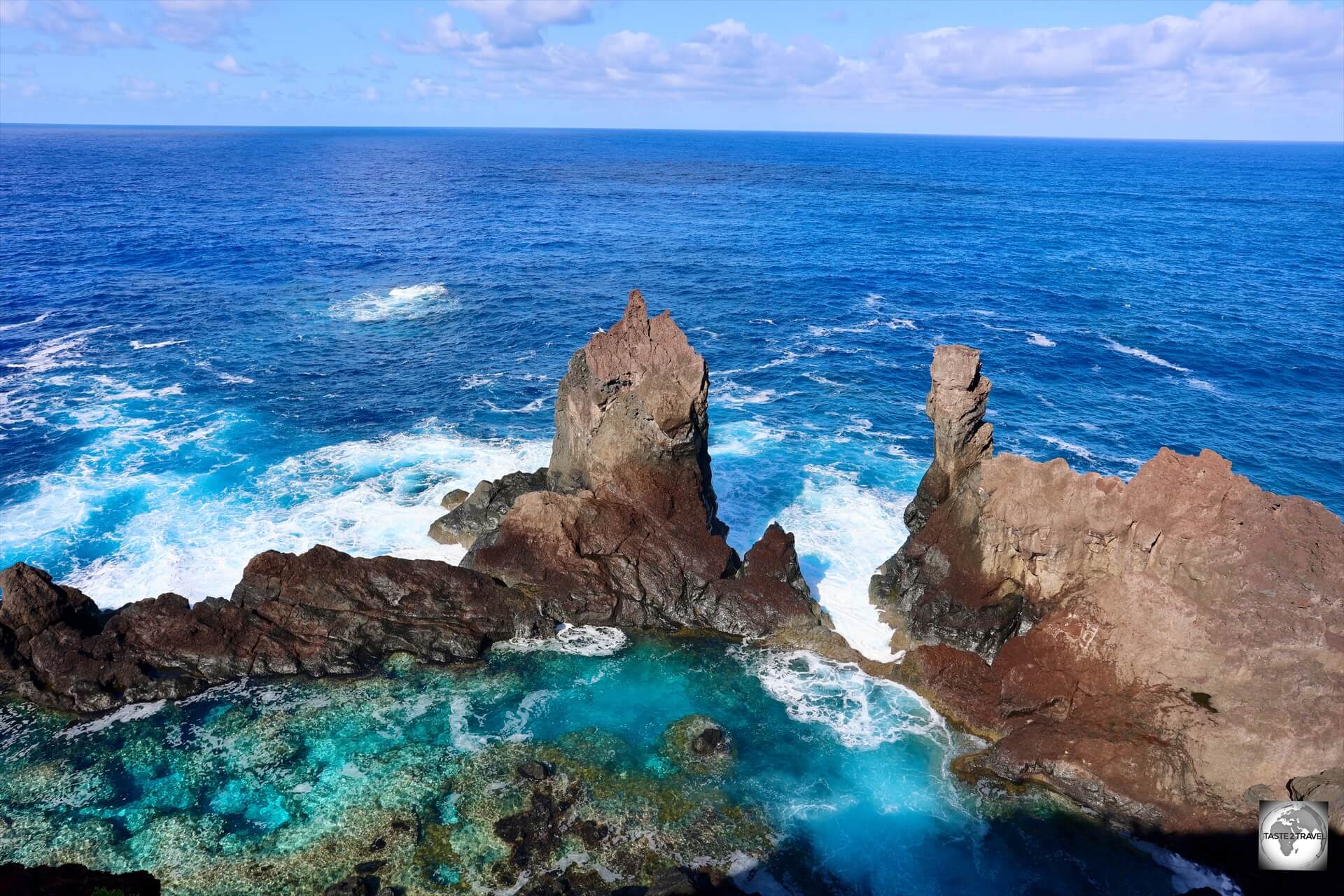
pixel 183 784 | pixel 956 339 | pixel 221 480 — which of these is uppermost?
pixel 956 339

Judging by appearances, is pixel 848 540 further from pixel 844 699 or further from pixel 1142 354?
pixel 1142 354

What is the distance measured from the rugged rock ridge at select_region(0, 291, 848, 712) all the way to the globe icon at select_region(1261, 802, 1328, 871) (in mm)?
17425

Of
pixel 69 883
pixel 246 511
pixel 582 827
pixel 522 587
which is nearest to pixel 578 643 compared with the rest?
pixel 522 587

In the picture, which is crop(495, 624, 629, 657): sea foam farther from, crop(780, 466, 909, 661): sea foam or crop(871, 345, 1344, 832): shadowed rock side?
crop(871, 345, 1344, 832): shadowed rock side

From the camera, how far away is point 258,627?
1542 inches

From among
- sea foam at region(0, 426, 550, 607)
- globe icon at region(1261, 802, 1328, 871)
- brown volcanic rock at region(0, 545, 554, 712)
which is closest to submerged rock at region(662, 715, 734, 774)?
brown volcanic rock at region(0, 545, 554, 712)

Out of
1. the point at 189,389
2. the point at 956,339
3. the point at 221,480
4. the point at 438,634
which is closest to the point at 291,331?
the point at 189,389

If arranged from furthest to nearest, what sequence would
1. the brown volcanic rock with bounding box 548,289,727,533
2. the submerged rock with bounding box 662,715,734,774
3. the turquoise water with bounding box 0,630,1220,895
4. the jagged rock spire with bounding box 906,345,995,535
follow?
the brown volcanic rock with bounding box 548,289,727,533, the jagged rock spire with bounding box 906,345,995,535, the submerged rock with bounding box 662,715,734,774, the turquoise water with bounding box 0,630,1220,895

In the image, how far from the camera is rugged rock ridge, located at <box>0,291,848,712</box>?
37188mm

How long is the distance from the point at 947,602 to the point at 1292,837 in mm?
15285

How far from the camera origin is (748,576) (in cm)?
4291

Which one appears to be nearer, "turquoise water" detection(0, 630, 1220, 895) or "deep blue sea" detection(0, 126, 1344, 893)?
"turquoise water" detection(0, 630, 1220, 895)

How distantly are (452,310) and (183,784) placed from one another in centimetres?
6732

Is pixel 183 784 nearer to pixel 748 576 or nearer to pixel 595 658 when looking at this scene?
pixel 595 658
